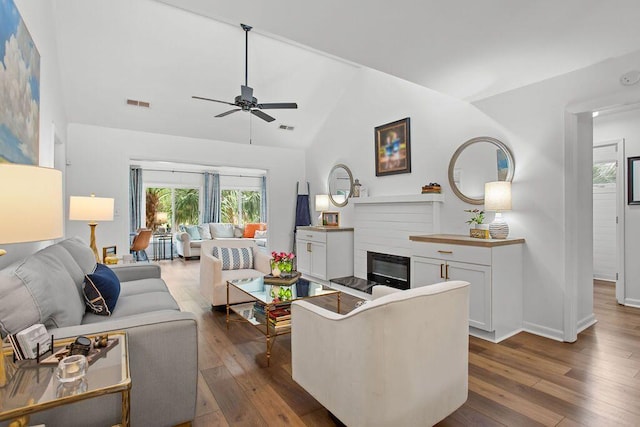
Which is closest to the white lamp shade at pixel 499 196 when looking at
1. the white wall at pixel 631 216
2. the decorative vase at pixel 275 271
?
the white wall at pixel 631 216

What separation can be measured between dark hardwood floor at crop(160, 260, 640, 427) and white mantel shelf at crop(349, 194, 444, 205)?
1658 mm

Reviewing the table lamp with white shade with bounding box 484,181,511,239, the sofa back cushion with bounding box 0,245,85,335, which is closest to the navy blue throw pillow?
the sofa back cushion with bounding box 0,245,85,335

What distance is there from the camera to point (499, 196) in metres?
3.13

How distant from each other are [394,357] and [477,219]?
95.8 inches

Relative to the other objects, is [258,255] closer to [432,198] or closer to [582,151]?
[432,198]

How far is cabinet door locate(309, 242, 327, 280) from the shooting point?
201 inches

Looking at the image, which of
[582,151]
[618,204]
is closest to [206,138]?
[582,151]

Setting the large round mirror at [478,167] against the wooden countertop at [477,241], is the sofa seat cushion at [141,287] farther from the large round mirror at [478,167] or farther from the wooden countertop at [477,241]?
the large round mirror at [478,167]

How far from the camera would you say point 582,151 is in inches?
119

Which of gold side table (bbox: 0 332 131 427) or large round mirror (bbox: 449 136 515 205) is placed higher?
large round mirror (bbox: 449 136 515 205)

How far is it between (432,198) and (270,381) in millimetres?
2717

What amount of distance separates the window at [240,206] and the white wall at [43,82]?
21.0 feet

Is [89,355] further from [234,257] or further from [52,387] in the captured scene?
[234,257]

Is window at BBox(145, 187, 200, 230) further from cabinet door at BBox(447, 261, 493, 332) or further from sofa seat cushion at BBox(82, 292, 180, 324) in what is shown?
cabinet door at BBox(447, 261, 493, 332)
